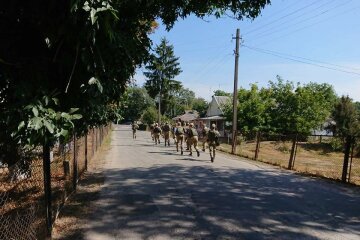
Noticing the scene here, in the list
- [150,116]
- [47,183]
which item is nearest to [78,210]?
[47,183]

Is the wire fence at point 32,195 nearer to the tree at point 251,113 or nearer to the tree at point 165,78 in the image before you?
the tree at point 251,113

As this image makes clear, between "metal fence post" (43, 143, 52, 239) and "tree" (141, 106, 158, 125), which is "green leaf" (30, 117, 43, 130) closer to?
"metal fence post" (43, 143, 52, 239)

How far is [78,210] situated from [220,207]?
3.03 m

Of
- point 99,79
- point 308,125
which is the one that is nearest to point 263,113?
point 308,125

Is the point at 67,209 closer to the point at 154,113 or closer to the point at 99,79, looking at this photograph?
the point at 99,79

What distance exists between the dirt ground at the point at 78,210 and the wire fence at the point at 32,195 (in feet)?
0.57

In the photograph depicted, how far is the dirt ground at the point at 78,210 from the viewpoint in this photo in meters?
7.49

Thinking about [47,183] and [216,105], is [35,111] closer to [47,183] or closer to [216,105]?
[47,183]

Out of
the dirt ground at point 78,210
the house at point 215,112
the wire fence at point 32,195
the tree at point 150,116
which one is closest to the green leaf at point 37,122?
the wire fence at point 32,195

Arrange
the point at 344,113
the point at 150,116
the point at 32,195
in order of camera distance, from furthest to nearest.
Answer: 1. the point at 150,116
2. the point at 344,113
3. the point at 32,195

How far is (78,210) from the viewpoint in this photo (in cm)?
909

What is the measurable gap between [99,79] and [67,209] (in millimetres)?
5166

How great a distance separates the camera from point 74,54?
4762 mm

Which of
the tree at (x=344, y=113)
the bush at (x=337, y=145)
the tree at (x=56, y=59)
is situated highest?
the tree at (x=344, y=113)
